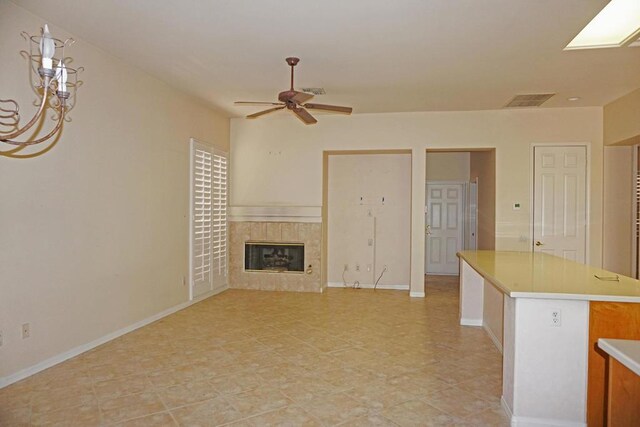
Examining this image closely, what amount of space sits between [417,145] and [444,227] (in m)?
2.89

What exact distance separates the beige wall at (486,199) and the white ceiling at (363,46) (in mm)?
1393

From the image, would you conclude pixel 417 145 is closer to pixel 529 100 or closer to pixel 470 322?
pixel 529 100

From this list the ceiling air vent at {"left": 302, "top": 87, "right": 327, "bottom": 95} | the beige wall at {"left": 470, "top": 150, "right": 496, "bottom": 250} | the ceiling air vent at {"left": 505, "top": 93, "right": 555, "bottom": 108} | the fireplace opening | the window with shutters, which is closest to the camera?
the ceiling air vent at {"left": 302, "top": 87, "right": 327, "bottom": 95}

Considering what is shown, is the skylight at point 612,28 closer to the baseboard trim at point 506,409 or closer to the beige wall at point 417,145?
the beige wall at point 417,145

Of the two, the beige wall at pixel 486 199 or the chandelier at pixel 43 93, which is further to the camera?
the beige wall at pixel 486 199

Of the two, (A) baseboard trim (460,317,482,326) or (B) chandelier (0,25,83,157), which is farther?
(A) baseboard trim (460,317,482,326)

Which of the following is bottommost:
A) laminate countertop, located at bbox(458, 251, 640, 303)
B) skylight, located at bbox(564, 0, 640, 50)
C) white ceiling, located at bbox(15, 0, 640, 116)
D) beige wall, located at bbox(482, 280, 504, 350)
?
beige wall, located at bbox(482, 280, 504, 350)

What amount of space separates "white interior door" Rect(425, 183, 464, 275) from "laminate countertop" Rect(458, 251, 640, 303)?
459cm

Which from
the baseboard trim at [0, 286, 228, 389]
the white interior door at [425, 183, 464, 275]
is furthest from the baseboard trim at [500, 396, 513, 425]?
the white interior door at [425, 183, 464, 275]

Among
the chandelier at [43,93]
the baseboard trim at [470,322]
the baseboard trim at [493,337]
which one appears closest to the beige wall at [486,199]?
the baseboard trim at [470,322]

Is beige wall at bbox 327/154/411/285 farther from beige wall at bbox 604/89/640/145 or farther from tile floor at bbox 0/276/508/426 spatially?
beige wall at bbox 604/89/640/145

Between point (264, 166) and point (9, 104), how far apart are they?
4.13m

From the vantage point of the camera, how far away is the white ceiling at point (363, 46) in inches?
126

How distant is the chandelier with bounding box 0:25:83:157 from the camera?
1721 millimetres
